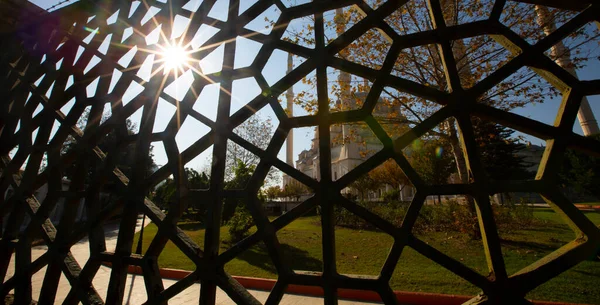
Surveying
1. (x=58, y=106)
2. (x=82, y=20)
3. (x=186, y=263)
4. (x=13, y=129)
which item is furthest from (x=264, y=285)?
(x=82, y=20)

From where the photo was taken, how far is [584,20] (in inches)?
57.5

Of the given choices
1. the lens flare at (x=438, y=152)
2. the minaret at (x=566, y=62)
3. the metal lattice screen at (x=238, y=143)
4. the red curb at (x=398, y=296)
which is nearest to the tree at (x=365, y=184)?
the lens flare at (x=438, y=152)

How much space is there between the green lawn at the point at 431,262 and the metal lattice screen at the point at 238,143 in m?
1.10

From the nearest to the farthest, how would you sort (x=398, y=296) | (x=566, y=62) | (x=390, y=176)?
(x=398, y=296), (x=566, y=62), (x=390, y=176)

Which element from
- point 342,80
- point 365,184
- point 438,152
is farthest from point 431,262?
point 365,184

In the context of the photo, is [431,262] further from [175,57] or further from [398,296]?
[175,57]

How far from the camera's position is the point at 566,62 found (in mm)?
7191

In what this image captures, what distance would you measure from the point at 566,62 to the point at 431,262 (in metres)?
6.97

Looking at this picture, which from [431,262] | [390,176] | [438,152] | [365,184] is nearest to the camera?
[431,262]

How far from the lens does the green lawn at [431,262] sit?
356 cm

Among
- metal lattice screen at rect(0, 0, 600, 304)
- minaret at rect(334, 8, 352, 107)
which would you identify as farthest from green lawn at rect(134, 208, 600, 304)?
minaret at rect(334, 8, 352, 107)

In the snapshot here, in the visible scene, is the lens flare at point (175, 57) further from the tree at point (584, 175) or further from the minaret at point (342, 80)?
the tree at point (584, 175)

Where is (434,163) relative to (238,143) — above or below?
above

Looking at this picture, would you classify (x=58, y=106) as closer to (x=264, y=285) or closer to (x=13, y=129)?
(x=13, y=129)
